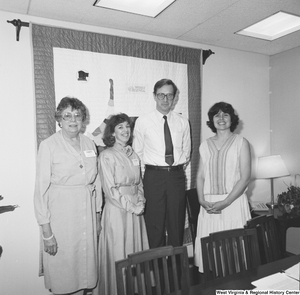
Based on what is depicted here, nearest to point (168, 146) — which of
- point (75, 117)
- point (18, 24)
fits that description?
point (75, 117)

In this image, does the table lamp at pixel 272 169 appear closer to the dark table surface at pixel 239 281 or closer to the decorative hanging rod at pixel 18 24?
the dark table surface at pixel 239 281

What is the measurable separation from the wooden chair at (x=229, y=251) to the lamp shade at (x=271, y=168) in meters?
1.87

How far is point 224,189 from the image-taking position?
7.58ft

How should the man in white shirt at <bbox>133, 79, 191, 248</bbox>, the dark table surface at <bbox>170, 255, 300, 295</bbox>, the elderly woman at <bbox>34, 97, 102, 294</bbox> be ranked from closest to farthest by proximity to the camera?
the dark table surface at <bbox>170, 255, 300, 295</bbox>, the elderly woman at <bbox>34, 97, 102, 294</bbox>, the man in white shirt at <bbox>133, 79, 191, 248</bbox>

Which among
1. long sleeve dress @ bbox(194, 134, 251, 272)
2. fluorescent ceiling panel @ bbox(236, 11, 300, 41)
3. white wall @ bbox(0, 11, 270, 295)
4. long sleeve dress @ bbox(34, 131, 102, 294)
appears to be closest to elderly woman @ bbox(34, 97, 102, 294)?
long sleeve dress @ bbox(34, 131, 102, 294)

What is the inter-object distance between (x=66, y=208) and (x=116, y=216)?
377mm

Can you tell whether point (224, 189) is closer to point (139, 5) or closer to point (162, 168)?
point (162, 168)

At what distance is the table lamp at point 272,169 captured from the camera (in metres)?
3.27

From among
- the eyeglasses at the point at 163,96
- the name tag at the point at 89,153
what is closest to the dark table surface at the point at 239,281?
the name tag at the point at 89,153

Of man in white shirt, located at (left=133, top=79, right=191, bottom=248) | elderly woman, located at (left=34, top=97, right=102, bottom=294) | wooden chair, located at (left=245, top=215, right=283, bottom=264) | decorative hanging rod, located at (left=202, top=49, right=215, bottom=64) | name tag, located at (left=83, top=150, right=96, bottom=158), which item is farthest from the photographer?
decorative hanging rod, located at (left=202, top=49, right=215, bottom=64)

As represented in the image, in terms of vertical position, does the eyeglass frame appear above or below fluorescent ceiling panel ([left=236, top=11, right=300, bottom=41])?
below

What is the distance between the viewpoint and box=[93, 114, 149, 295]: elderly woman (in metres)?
2.09

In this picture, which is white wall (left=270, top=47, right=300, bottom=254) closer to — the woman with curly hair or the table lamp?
the table lamp

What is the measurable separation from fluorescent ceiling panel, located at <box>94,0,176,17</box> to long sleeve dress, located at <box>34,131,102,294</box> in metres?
1.13
